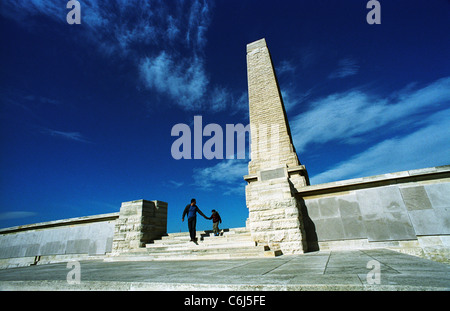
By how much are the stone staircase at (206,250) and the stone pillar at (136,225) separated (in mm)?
490

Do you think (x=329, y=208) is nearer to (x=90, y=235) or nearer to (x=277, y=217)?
(x=277, y=217)

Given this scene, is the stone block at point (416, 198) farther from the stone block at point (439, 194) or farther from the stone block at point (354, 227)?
the stone block at point (354, 227)

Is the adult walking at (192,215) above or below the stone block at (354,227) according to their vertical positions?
above

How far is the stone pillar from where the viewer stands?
25.4ft

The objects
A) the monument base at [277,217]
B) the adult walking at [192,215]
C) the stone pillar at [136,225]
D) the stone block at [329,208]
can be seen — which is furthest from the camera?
the stone pillar at [136,225]

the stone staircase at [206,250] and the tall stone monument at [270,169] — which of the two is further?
the tall stone monument at [270,169]

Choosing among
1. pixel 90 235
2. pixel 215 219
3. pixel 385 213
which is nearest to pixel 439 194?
pixel 385 213

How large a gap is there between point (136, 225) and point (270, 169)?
5.75 m

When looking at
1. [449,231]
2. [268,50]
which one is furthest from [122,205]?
[268,50]

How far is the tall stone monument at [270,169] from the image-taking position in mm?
5758

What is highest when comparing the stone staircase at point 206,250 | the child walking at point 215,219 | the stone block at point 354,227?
the child walking at point 215,219

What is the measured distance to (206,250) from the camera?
5.75 m

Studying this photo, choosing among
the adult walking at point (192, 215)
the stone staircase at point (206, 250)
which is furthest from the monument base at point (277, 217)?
the adult walking at point (192, 215)

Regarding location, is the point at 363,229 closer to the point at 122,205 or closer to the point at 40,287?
the point at 40,287
